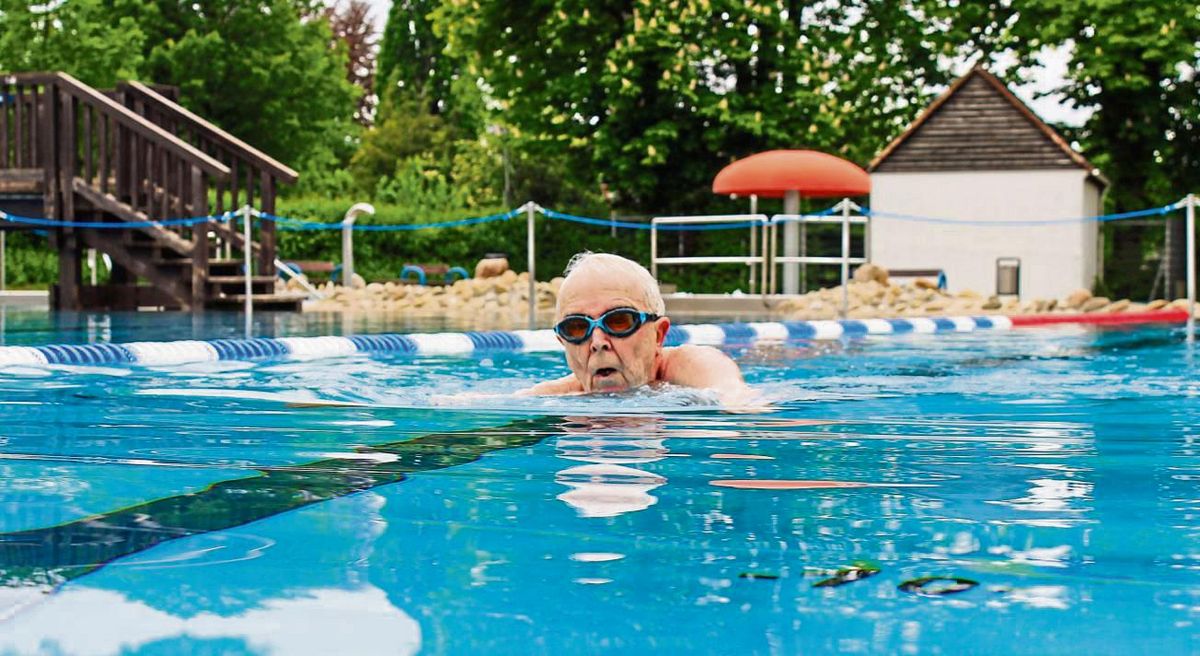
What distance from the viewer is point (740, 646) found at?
6.49 feet

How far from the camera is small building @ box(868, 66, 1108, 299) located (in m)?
28.9

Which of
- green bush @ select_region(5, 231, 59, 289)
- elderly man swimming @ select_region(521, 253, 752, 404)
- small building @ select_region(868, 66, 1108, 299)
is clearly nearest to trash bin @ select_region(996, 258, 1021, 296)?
small building @ select_region(868, 66, 1108, 299)

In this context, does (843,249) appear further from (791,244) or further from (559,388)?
(559,388)

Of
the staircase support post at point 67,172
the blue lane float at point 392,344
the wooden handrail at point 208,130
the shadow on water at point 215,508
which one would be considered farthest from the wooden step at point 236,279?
the shadow on water at point 215,508

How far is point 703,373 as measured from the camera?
577cm

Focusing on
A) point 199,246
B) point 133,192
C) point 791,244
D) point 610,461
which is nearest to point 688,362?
point 610,461

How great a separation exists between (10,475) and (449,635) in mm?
1932

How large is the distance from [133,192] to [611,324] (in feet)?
42.0

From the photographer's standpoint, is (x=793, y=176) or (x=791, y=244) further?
(x=791, y=244)

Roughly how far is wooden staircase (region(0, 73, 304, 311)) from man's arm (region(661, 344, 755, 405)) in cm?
1112

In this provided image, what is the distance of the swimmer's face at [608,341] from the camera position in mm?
5176

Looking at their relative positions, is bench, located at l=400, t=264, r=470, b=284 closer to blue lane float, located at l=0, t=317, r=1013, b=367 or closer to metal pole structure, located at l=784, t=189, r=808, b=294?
metal pole structure, located at l=784, t=189, r=808, b=294

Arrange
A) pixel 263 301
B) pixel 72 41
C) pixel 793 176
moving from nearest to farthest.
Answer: pixel 263 301, pixel 793 176, pixel 72 41

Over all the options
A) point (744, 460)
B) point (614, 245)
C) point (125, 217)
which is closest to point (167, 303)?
point (125, 217)
